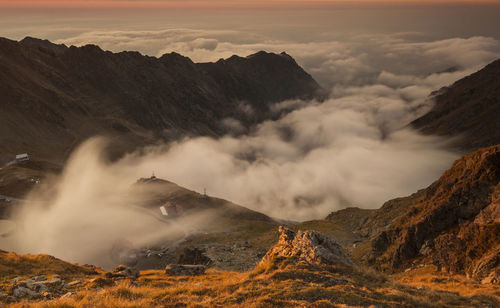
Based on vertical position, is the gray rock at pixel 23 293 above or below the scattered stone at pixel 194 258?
above

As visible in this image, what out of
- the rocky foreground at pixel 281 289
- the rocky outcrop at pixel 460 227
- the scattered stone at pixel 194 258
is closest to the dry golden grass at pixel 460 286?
the rocky foreground at pixel 281 289

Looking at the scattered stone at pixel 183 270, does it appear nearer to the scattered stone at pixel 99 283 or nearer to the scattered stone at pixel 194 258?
the scattered stone at pixel 99 283

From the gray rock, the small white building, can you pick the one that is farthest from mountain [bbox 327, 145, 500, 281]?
the small white building

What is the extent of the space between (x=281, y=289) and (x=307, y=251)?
7.01 m

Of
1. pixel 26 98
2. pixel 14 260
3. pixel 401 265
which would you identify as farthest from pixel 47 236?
pixel 26 98

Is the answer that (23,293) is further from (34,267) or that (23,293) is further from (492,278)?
(492,278)

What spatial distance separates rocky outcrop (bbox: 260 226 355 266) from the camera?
2291 centimetres

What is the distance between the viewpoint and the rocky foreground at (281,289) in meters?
15.4

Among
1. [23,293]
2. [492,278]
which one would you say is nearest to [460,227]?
[492,278]

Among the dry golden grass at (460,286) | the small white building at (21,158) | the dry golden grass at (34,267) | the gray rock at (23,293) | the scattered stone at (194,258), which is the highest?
the small white building at (21,158)

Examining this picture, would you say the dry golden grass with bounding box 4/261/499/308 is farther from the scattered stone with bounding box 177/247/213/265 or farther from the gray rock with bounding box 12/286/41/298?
the scattered stone with bounding box 177/247/213/265

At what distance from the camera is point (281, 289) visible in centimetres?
1703

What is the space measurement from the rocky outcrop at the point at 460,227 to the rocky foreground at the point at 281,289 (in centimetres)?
997

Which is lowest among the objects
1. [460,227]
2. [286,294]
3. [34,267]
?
[286,294]
